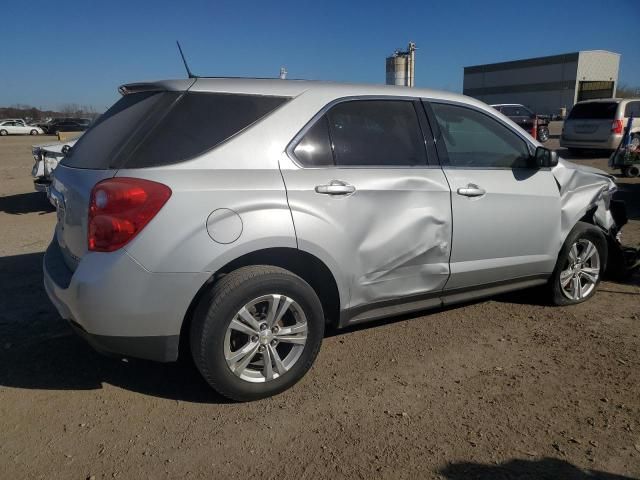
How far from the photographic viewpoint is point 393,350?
147 inches

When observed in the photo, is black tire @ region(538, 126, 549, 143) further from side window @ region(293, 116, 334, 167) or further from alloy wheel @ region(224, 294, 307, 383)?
alloy wheel @ region(224, 294, 307, 383)

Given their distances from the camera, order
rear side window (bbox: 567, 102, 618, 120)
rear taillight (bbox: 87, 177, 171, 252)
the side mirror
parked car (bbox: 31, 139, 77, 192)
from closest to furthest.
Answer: rear taillight (bbox: 87, 177, 171, 252), the side mirror, parked car (bbox: 31, 139, 77, 192), rear side window (bbox: 567, 102, 618, 120)

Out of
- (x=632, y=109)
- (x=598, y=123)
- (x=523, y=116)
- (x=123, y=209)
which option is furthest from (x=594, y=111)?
(x=123, y=209)

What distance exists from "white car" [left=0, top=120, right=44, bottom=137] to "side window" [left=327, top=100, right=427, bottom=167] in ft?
176

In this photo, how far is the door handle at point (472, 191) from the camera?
361 centimetres

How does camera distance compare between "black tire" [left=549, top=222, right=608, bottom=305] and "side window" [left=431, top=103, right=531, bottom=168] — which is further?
"black tire" [left=549, top=222, right=608, bottom=305]

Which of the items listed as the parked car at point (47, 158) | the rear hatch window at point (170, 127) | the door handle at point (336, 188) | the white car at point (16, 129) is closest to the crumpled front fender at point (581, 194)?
the door handle at point (336, 188)

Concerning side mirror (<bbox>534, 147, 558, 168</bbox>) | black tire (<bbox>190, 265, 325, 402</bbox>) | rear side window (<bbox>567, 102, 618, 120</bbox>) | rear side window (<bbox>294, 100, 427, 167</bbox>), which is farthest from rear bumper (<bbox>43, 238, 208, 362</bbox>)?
rear side window (<bbox>567, 102, 618, 120</bbox>)

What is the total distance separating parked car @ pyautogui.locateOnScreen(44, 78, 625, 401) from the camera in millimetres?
2674

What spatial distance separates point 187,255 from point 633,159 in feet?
38.4

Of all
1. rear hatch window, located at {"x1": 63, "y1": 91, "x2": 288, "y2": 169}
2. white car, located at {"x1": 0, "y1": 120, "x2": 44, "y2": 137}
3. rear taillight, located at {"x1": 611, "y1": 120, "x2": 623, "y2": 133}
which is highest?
rear hatch window, located at {"x1": 63, "y1": 91, "x2": 288, "y2": 169}

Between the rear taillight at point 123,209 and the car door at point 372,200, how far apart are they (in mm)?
731

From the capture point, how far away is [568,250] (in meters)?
4.29

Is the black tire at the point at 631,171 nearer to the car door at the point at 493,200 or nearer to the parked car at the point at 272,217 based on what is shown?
the car door at the point at 493,200
